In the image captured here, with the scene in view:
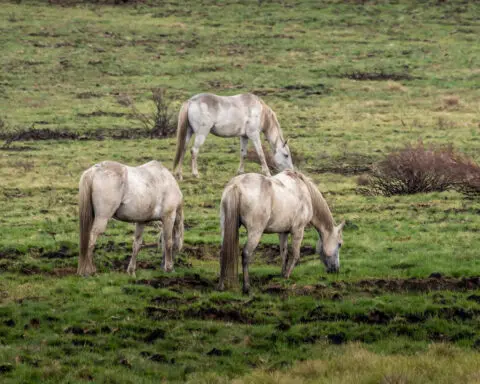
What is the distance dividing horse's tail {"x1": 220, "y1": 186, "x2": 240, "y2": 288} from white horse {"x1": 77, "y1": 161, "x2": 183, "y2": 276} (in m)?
1.40

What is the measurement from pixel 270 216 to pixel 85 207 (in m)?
2.82

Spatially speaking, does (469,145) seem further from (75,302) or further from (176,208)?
(75,302)

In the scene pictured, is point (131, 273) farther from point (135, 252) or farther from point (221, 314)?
point (221, 314)

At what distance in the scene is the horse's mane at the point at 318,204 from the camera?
49.0ft

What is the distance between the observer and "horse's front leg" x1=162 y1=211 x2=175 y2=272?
48.0ft

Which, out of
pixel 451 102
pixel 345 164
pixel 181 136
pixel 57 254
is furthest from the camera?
pixel 451 102

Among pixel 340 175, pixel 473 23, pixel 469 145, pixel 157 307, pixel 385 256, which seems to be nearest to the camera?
pixel 157 307

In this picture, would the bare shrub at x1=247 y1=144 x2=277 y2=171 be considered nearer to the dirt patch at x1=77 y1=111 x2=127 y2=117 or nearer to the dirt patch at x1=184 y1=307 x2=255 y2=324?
the dirt patch at x1=77 y1=111 x2=127 y2=117

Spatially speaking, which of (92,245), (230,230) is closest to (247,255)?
(230,230)

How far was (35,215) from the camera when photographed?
20688 millimetres

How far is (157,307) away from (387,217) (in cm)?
890

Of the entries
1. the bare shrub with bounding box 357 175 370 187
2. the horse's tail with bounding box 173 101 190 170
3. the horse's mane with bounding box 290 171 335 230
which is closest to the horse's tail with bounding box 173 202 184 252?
the horse's mane with bounding box 290 171 335 230

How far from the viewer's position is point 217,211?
21281 mm

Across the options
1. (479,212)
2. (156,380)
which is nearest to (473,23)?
(479,212)
